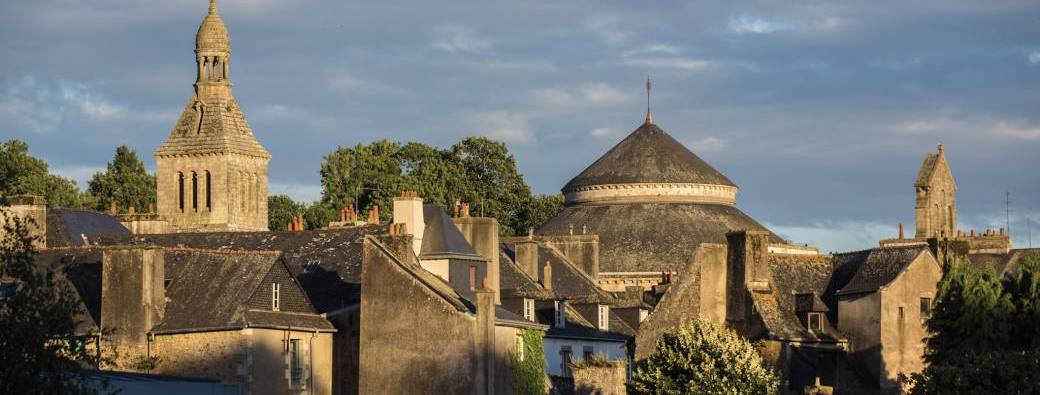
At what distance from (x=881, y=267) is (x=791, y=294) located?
119 inches

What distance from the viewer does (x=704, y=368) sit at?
6128 cm

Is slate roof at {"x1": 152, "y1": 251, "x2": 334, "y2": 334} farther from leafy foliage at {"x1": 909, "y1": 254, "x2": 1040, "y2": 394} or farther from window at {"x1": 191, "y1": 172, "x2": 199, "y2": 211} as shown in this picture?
window at {"x1": 191, "y1": 172, "x2": 199, "y2": 211}

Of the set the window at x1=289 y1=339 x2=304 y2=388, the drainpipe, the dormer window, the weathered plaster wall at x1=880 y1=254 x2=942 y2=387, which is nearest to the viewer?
the window at x1=289 y1=339 x2=304 y2=388

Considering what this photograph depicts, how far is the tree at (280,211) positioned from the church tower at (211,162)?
3.98 m

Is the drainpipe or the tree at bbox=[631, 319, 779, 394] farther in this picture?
the tree at bbox=[631, 319, 779, 394]

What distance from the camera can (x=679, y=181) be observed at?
101 m

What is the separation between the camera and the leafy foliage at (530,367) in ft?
191

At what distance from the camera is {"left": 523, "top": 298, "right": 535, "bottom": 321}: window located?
64625 mm

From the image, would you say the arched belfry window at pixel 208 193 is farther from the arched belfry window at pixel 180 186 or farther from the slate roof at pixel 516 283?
the slate roof at pixel 516 283

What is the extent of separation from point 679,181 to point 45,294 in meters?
66.4

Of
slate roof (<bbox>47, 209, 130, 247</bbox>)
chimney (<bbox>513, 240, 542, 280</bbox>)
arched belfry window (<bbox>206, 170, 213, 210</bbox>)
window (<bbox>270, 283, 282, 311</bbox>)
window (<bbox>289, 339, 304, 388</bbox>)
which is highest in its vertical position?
arched belfry window (<bbox>206, 170, 213, 210</bbox>)

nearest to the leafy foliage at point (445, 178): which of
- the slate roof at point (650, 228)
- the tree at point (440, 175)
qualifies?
the tree at point (440, 175)

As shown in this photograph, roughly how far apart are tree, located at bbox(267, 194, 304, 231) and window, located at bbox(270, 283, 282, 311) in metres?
58.9

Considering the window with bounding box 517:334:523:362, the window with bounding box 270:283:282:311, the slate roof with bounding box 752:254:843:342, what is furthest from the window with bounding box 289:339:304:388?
the slate roof with bounding box 752:254:843:342
